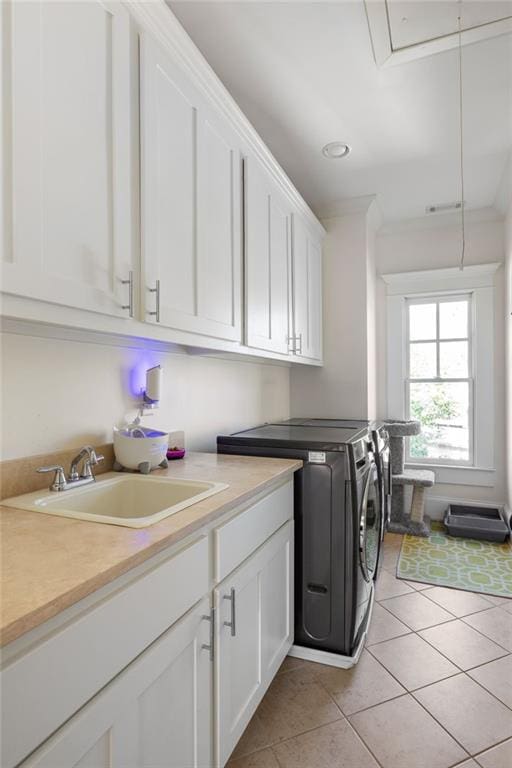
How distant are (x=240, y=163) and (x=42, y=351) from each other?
1271 mm

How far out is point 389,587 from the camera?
2564 mm

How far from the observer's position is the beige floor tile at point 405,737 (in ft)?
4.52

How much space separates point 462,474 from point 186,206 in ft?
11.2

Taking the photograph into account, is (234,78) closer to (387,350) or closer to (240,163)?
(240,163)

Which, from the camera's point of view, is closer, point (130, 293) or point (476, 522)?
point (130, 293)

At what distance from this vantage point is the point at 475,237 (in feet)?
12.0

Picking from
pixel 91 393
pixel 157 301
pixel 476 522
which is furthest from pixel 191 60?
pixel 476 522

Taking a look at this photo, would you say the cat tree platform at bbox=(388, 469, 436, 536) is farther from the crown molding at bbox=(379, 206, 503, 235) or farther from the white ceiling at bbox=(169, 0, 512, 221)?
the white ceiling at bbox=(169, 0, 512, 221)

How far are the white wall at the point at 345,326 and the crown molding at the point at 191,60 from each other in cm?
132

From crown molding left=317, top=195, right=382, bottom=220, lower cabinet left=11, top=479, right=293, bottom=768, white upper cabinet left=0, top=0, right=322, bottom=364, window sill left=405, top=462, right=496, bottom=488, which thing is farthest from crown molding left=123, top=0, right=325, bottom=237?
window sill left=405, top=462, right=496, bottom=488

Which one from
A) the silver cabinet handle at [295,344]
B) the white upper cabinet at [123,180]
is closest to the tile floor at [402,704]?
the white upper cabinet at [123,180]

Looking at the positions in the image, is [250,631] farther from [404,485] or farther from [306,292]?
[404,485]

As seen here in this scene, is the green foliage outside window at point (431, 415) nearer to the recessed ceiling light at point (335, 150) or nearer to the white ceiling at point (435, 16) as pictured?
the recessed ceiling light at point (335, 150)

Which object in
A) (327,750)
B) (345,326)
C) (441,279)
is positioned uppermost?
(441,279)
